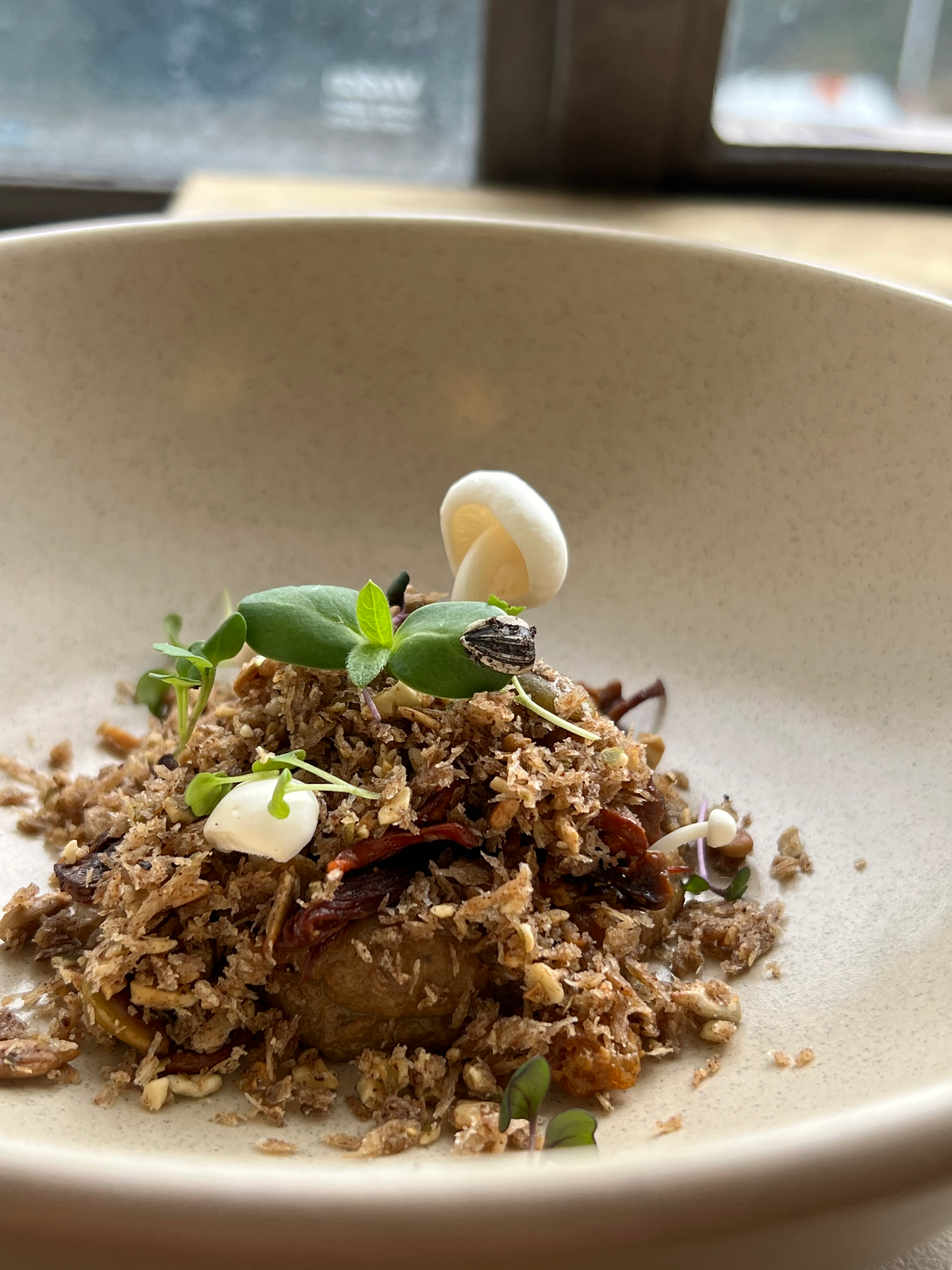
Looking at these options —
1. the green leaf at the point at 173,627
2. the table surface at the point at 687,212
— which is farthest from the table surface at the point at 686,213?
the green leaf at the point at 173,627

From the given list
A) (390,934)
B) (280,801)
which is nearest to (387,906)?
(390,934)

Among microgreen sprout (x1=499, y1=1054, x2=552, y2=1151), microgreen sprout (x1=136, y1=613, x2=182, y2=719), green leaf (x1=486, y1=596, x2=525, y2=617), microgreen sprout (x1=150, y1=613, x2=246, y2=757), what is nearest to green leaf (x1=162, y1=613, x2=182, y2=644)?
microgreen sprout (x1=136, y1=613, x2=182, y2=719)

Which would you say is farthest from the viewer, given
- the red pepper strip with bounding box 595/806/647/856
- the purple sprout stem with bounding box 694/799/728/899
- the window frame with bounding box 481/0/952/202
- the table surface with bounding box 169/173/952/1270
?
the window frame with bounding box 481/0/952/202

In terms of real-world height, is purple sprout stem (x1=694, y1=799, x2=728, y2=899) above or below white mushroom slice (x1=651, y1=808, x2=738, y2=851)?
below

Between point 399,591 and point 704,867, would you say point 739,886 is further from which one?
point 399,591

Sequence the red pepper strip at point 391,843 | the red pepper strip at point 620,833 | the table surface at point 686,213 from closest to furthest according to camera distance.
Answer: the red pepper strip at point 391,843, the red pepper strip at point 620,833, the table surface at point 686,213

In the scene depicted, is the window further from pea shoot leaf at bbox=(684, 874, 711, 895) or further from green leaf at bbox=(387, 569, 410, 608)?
pea shoot leaf at bbox=(684, 874, 711, 895)

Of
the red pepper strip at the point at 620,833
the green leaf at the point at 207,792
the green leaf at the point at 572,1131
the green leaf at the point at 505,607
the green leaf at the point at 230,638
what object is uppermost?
the green leaf at the point at 505,607

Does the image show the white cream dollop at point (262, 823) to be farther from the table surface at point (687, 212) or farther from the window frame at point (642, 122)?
the window frame at point (642, 122)
